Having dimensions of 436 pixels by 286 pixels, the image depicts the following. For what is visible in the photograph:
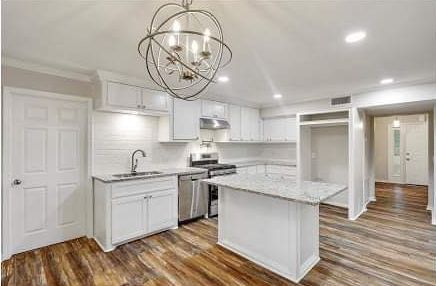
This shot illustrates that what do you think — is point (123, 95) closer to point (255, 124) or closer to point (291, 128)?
point (255, 124)

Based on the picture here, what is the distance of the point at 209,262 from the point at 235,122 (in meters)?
3.29

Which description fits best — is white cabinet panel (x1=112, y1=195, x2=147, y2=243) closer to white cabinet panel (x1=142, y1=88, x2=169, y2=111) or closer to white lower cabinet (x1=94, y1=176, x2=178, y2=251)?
white lower cabinet (x1=94, y1=176, x2=178, y2=251)

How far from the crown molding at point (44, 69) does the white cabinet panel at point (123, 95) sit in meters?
0.46

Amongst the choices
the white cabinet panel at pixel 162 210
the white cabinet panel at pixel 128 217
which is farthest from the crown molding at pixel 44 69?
the white cabinet panel at pixel 162 210

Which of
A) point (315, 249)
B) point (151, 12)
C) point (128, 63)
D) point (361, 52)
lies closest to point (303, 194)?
point (315, 249)

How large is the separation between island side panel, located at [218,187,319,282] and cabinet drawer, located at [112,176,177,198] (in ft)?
3.61

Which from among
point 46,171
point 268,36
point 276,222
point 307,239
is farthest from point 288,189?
point 46,171

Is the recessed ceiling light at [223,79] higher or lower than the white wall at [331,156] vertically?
higher

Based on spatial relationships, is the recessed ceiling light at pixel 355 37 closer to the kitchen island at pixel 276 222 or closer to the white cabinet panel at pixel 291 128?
the kitchen island at pixel 276 222

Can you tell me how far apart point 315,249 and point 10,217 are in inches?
150

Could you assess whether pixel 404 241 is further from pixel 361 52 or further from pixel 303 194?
pixel 361 52

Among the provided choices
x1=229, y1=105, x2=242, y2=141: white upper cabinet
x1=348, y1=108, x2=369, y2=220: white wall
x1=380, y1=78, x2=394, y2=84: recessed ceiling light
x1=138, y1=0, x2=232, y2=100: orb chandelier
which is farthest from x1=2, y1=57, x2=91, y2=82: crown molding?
x1=348, y1=108, x2=369, y2=220: white wall

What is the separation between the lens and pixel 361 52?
277 centimetres

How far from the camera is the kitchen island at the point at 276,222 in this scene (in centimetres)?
257
